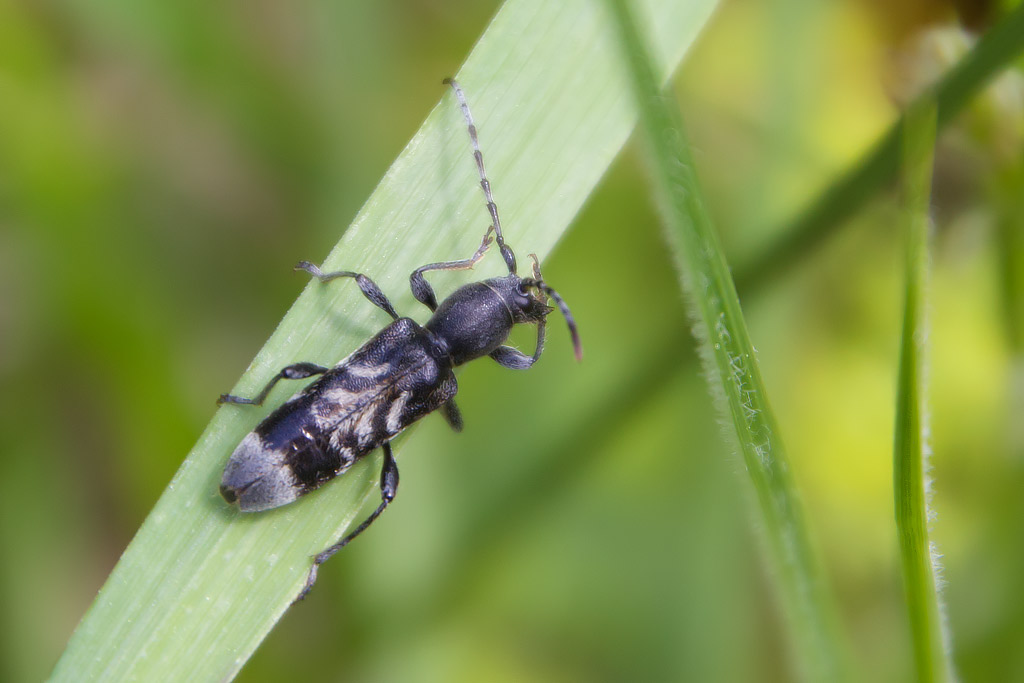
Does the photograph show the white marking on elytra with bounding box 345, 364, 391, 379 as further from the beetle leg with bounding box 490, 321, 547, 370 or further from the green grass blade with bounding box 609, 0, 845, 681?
the green grass blade with bounding box 609, 0, 845, 681

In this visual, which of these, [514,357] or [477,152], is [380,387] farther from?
[477,152]

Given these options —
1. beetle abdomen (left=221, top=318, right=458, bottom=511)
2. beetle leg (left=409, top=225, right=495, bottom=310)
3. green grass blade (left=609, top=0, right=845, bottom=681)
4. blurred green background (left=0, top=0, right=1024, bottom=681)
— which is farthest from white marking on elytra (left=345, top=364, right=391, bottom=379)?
green grass blade (left=609, top=0, right=845, bottom=681)

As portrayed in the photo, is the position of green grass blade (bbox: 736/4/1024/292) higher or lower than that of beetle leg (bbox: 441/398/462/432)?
higher

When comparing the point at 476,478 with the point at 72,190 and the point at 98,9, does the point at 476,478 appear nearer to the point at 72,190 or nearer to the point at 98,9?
the point at 72,190

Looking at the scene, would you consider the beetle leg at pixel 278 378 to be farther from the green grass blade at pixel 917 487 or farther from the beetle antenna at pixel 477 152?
the green grass blade at pixel 917 487

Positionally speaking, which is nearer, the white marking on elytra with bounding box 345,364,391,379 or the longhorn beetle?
the longhorn beetle
